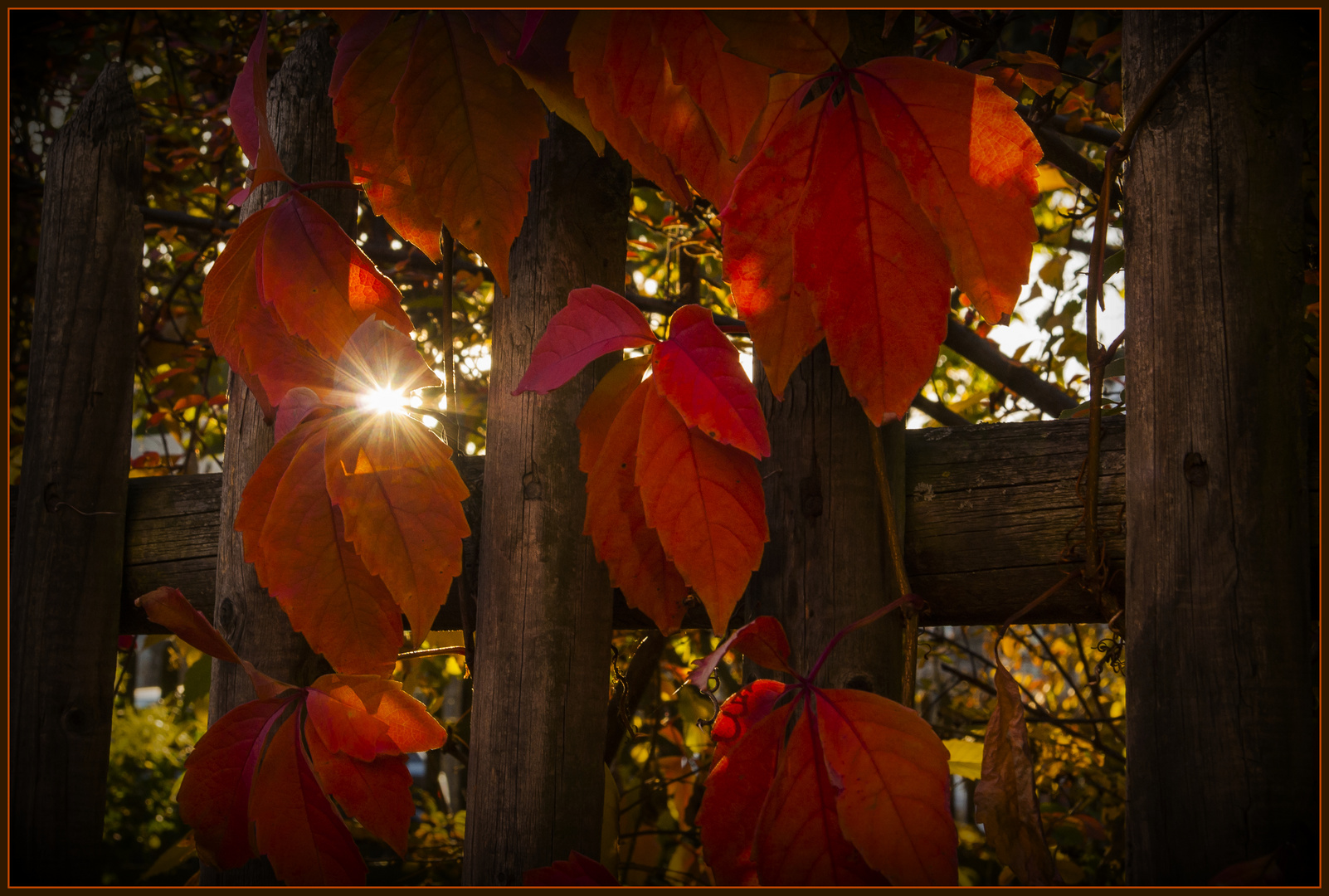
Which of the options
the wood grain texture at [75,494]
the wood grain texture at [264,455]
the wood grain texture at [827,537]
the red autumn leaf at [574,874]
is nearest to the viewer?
the red autumn leaf at [574,874]

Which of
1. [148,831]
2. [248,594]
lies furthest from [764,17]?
[148,831]

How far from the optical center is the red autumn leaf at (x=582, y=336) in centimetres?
75

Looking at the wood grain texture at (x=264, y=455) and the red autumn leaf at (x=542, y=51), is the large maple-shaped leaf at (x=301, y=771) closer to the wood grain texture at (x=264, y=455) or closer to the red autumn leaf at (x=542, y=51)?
the wood grain texture at (x=264, y=455)

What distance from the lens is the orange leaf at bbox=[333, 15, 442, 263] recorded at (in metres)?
0.74

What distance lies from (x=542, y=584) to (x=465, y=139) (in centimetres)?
52

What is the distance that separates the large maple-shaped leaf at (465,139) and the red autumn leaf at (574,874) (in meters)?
0.57

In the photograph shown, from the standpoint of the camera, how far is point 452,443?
3.37 ft

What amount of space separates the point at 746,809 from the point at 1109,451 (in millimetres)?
622

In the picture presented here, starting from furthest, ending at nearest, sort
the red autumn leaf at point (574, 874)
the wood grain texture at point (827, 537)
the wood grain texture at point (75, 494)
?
the wood grain texture at point (75, 494) → the wood grain texture at point (827, 537) → the red autumn leaf at point (574, 874)

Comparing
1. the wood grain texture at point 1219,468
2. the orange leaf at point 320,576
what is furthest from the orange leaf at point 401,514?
the wood grain texture at point 1219,468

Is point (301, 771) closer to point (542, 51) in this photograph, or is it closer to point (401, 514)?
point (401, 514)

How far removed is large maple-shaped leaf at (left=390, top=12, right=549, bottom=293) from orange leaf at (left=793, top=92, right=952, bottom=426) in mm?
279

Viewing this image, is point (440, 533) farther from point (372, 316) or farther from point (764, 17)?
point (764, 17)

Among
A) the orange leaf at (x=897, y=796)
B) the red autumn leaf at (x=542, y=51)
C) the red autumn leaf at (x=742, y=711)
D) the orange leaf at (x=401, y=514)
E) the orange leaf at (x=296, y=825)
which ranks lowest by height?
the orange leaf at (x=296, y=825)
